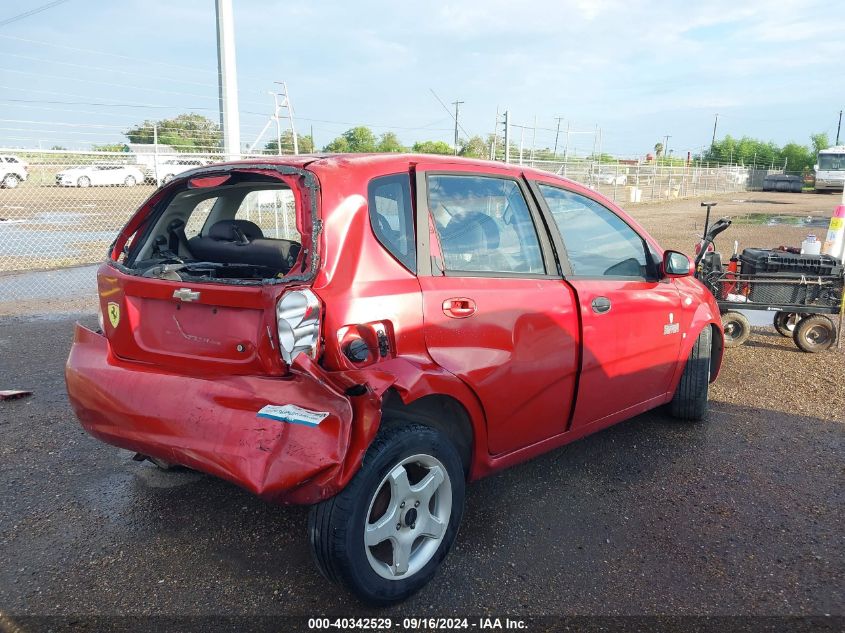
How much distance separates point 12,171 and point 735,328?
1147cm

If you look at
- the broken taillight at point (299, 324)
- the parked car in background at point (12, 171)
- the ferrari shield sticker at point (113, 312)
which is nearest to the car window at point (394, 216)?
the broken taillight at point (299, 324)

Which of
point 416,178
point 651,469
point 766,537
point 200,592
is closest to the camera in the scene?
point 200,592

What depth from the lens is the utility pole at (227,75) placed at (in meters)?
12.6

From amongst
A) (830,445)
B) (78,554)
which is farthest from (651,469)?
(78,554)

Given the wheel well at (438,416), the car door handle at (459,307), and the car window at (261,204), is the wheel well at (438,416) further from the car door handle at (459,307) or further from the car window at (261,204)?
the car window at (261,204)

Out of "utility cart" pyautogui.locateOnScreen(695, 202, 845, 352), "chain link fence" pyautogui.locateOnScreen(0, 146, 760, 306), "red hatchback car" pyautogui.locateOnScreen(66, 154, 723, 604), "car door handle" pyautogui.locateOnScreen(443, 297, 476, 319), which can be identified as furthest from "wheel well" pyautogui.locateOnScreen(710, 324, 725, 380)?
"chain link fence" pyautogui.locateOnScreen(0, 146, 760, 306)

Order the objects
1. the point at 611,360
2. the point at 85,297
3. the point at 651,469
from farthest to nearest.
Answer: the point at 85,297 → the point at 651,469 → the point at 611,360

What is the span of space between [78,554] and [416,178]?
2271 millimetres

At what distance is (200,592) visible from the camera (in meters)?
2.73

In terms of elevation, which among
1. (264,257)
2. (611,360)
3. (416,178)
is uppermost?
(416,178)

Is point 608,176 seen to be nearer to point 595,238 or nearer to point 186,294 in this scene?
point 595,238

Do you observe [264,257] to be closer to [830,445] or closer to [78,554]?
[78,554]

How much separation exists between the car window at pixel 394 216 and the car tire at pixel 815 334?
5282 millimetres

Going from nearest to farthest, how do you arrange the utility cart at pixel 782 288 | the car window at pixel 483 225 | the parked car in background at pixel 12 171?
the car window at pixel 483 225 → the utility cart at pixel 782 288 → the parked car in background at pixel 12 171
